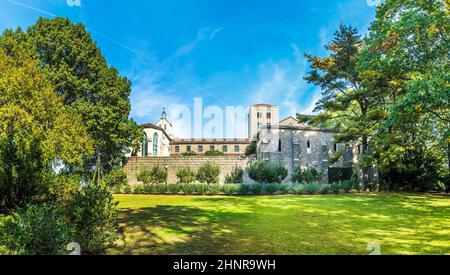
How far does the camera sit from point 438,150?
26609 mm

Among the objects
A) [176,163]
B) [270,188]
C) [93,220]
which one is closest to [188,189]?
[176,163]

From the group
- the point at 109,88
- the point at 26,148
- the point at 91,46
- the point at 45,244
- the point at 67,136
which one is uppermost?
the point at 91,46

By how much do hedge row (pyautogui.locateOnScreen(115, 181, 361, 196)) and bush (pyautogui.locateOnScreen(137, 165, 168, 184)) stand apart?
90.7 inches

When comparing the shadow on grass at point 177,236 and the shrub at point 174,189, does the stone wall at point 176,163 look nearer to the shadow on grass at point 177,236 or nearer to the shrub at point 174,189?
the shrub at point 174,189

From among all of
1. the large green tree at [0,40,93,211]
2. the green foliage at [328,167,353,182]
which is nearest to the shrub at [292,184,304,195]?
the green foliage at [328,167,353,182]

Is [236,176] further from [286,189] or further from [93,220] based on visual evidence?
[93,220]

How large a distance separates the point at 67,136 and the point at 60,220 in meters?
11.4

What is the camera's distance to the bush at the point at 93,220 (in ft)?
17.7

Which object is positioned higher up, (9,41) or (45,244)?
(9,41)

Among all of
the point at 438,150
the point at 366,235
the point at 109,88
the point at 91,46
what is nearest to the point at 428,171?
the point at 438,150

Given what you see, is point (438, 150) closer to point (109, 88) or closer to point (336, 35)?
point (336, 35)

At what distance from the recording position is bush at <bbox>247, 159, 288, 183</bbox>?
1005 inches
